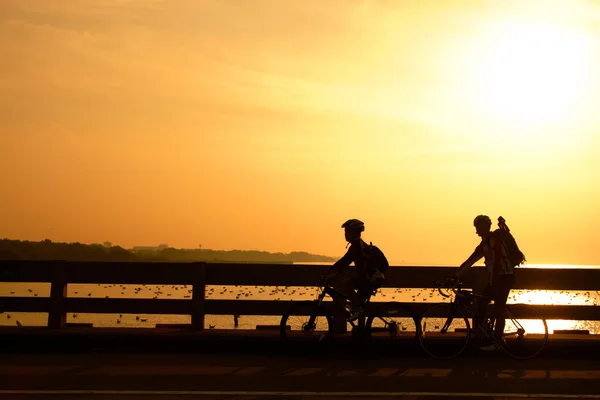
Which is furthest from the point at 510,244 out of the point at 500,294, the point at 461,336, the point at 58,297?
the point at 58,297

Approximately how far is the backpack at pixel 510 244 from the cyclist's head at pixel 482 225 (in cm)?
15

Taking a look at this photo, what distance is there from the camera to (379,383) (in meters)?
9.48

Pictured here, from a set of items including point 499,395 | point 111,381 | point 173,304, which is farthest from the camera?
point 173,304

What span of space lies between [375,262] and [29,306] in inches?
215

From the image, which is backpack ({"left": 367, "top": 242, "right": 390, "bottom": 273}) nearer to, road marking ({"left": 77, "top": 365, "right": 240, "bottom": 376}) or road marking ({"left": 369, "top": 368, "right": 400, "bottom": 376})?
road marking ({"left": 369, "top": 368, "right": 400, "bottom": 376})

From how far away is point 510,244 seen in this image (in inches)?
472

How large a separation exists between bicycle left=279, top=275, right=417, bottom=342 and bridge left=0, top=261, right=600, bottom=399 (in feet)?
0.45

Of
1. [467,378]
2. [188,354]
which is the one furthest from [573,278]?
[188,354]

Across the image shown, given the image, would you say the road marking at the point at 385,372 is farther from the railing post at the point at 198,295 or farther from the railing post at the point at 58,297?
the railing post at the point at 58,297

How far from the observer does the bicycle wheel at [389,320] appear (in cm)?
1216

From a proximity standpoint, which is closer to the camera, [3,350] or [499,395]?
[499,395]

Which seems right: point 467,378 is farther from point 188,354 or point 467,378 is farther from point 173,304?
point 173,304

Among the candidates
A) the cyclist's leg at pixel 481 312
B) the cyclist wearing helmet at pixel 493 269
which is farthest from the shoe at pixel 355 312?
the cyclist's leg at pixel 481 312

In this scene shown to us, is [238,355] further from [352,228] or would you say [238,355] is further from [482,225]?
[482,225]
